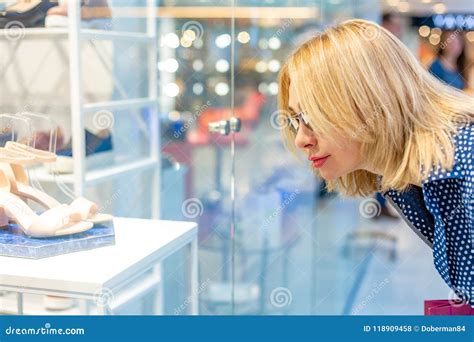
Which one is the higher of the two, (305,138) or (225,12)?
(225,12)

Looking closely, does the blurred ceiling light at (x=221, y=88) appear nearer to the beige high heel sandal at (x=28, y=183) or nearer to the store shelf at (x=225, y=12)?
the store shelf at (x=225, y=12)

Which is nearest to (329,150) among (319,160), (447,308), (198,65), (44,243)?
(319,160)

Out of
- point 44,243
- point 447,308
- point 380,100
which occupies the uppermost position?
point 380,100

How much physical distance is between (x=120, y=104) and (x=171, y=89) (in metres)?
0.25

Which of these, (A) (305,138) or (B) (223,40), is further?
(B) (223,40)

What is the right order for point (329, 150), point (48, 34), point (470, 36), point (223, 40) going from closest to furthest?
point (329, 150) → point (48, 34) → point (470, 36) → point (223, 40)

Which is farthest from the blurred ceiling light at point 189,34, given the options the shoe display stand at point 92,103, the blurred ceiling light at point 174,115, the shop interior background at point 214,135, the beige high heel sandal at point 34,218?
the beige high heel sandal at point 34,218

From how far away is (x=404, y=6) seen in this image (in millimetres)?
2342

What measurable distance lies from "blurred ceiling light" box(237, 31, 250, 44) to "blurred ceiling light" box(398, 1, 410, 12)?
0.58m

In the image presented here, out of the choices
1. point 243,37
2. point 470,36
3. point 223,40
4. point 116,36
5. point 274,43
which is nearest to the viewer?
point 116,36

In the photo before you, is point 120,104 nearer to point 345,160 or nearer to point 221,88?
point 221,88

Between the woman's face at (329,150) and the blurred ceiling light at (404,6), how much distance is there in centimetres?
126

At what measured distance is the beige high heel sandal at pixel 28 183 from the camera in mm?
1516
